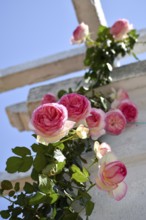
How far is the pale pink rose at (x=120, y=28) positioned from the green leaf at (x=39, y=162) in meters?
1.32

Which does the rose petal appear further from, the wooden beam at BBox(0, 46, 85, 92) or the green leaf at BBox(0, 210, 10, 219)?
the wooden beam at BBox(0, 46, 85, 92)

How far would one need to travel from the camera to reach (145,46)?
9.49 feet

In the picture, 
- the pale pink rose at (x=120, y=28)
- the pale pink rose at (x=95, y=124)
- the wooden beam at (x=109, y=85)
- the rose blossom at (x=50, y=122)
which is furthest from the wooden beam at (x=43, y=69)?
the rose blossom at (x=50, y=122)

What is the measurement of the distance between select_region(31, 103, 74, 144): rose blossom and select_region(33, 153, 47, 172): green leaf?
141mm

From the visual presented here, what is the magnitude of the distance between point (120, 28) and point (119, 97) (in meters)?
0.57

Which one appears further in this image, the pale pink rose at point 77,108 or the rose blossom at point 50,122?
the pale pink rose at point 77,108

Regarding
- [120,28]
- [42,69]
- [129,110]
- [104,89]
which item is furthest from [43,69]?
[129,110]

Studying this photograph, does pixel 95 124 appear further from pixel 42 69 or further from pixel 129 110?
pixel 42 69

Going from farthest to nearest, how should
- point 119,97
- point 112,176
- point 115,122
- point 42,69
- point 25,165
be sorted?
point 42,69
point 119,97
point 115,122
point 25,165
point 112,176

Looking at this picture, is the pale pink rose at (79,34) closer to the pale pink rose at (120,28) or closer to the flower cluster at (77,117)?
the pale pink rose at (120,28)

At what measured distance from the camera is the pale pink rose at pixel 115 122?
6.38 ft

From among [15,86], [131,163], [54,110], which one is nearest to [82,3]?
[15,86]

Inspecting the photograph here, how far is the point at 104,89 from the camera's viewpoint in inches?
92.4

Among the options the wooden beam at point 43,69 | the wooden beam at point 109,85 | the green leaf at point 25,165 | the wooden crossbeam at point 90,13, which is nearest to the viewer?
the green leaf at point 25,165
